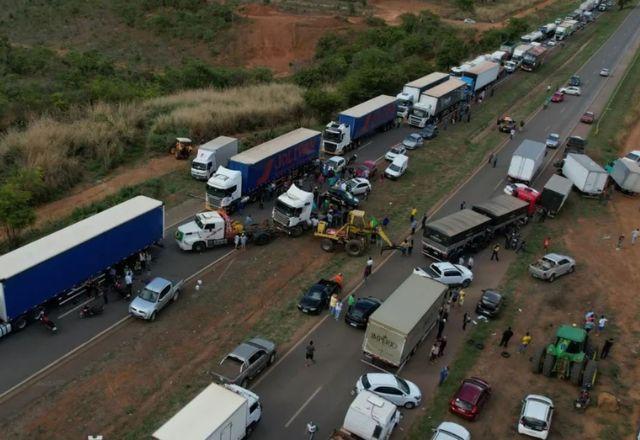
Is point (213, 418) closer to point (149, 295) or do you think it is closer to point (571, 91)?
point (149, 295)

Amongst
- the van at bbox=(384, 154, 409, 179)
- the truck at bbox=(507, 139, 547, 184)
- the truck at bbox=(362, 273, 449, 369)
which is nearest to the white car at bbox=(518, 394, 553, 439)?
the truck at bbox=(362, 273, 449, 369)

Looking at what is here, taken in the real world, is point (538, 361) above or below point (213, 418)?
below

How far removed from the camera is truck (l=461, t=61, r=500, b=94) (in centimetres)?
7275

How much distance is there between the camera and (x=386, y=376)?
2644cm

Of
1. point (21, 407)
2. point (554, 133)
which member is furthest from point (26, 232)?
point (554, 133)

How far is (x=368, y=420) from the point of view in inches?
915

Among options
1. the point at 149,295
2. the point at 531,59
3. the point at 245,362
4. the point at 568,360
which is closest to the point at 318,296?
the point at 245,362

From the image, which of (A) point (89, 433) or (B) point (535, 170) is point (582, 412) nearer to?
(A) point (89, 433)

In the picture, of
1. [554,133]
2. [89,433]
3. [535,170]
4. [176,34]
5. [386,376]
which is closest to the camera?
[89,433]

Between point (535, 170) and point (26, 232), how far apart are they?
37839 millimetres

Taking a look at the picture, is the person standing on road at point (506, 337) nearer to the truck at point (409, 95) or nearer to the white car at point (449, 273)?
the white car at point (449, 273)

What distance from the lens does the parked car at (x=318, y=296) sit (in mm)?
32094

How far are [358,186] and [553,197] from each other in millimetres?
14268

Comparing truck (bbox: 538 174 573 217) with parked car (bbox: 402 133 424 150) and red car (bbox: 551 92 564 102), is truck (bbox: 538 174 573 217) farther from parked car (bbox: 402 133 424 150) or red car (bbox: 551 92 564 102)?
red car (bbox: 551 92 564 102)
